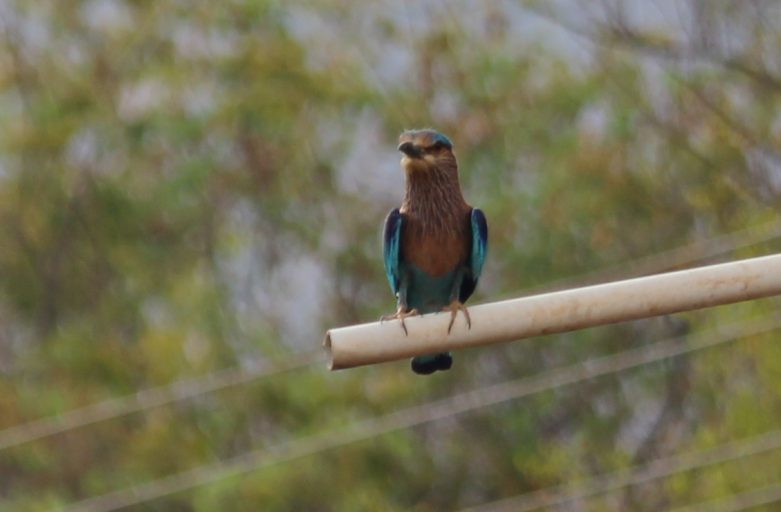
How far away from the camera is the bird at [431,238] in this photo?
670cm

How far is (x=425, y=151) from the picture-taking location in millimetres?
6828

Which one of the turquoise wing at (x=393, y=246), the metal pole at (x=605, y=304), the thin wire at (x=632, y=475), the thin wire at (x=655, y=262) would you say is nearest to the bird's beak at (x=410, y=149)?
the turquoise wing at (x=393, y=246)

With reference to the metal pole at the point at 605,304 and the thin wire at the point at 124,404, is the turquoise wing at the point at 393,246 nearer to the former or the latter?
the metal pole at the point at 605,304

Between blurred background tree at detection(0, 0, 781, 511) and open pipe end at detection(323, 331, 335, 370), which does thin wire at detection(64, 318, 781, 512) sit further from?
open pipe end at detection(323, 331, 335, 370)

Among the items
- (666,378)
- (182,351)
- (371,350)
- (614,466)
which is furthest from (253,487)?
(371,350)

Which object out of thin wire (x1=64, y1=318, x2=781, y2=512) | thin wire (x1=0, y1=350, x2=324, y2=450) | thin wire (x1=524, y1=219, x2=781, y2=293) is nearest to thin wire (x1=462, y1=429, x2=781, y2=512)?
thin wire (x1=64, y1=318, x2=781, y2=512)

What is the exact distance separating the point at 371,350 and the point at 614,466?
14877mm

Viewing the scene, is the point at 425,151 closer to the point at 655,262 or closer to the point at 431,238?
the point at 431,238

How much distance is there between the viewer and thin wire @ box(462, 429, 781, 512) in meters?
15.2

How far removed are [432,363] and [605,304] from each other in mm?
1638

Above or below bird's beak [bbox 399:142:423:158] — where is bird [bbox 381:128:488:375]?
→ below

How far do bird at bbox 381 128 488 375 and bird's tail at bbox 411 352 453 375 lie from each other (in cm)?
68

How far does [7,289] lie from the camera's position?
2095 centimetres

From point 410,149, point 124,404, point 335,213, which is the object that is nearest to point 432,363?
point 410,149
